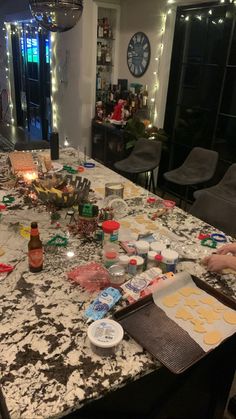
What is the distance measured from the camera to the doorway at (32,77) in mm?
6230

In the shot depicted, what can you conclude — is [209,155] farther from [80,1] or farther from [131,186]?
[80,1]

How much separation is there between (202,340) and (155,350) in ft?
0.55

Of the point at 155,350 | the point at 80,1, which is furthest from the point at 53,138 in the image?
the point at 155,350

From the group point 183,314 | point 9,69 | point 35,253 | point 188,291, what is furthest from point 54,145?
point 9,69

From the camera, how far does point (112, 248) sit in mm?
1527

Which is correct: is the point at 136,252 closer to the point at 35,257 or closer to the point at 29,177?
the point at 35,257

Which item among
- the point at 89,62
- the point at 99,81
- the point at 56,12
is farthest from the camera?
the point at 99,81

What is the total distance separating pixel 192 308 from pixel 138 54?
13.3 feet

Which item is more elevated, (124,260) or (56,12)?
(56,12)

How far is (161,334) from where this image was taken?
1.12 meters

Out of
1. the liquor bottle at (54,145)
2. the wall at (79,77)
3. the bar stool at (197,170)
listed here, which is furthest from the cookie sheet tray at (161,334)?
the wall at (79,77)

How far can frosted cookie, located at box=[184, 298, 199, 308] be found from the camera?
1252 millimetres

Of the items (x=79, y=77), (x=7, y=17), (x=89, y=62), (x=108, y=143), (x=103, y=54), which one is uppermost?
(x=7, y=17)

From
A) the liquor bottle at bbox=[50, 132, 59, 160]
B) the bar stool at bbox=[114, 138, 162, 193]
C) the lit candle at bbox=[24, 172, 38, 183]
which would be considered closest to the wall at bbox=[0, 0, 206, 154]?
the bar stool at bbox=[114, 138, 162, 193]
